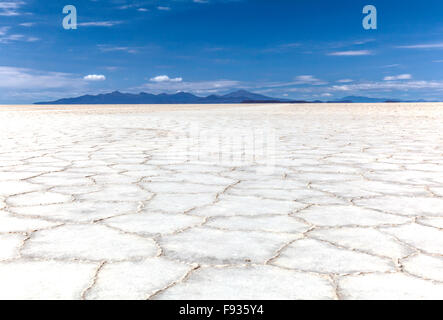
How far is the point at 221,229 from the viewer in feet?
5.16

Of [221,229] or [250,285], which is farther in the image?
[221,229]

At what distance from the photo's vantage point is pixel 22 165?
2959 mm

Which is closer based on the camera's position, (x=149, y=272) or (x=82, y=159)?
(x=149, y=272)

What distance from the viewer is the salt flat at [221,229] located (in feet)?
3.66

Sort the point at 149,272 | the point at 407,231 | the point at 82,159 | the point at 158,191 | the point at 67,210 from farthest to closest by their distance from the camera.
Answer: the point at 82,159 < the point at 158,191 < the point at 67,210 < the point at 407,231 < the point at 149,272

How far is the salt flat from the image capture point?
43.9 inches

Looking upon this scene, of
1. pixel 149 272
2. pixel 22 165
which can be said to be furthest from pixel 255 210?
pixel 22 165

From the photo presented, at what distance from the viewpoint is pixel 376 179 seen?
8.16 ft

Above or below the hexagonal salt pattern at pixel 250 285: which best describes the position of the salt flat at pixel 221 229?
above
